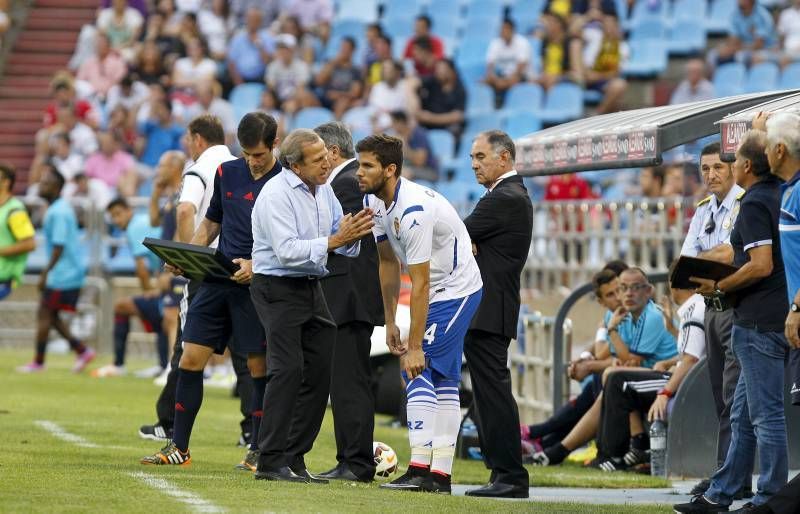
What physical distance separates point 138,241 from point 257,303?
10.2 meters

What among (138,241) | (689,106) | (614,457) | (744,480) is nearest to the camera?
(744,480)

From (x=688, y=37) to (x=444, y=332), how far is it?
52.3 feet

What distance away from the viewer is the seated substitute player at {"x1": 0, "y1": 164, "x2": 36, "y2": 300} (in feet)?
57.2

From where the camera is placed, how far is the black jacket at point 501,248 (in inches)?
373

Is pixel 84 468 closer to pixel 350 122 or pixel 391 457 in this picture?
pixel 391 457

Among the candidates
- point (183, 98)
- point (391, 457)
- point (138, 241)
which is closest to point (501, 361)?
point (391, 457)

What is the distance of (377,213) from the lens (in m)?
9.12

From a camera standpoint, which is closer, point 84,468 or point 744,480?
point 744,480

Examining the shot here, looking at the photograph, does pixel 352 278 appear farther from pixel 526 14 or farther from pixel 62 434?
pixel 526 14

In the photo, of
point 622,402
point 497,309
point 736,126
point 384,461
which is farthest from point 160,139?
point 736,126

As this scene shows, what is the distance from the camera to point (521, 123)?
23547 mm

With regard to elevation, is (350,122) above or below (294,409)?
above

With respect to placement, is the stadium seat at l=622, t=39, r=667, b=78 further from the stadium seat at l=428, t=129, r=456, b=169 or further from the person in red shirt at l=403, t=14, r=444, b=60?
the person in red shirt at l=403, t=14, r=444, b=60

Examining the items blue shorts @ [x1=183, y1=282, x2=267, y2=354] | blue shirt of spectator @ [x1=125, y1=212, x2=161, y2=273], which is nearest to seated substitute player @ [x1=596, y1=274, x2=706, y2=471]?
blue shorts @ [x1=183, y1=282, x2=267, y2=354]
